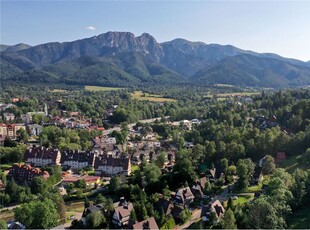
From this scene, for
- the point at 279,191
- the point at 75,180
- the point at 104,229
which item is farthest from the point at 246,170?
the point at 75,180

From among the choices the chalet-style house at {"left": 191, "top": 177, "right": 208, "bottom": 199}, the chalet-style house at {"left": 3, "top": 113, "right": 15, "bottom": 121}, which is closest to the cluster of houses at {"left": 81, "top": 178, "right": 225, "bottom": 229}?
the chalet-style house at {"left": 191, "top": 177, "right": 208, "bottom": 199}

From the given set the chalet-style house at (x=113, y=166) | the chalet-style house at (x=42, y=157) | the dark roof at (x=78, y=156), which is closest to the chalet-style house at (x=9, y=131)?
the chalet-style house at (x=42, y=157)

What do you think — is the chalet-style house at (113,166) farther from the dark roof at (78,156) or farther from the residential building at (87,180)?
the residential building at (87,180)

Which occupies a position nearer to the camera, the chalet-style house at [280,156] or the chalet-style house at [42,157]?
the chalet-style house at [280,156]

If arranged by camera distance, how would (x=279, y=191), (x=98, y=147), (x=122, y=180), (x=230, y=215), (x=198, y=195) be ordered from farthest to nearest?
(x=98, y=147) < (x=122, y=180) < (x=198, y=195) < (x=279, y=191) < (x=230, y=215)

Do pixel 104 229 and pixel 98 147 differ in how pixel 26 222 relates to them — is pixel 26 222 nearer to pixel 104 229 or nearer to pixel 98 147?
pixel 104 229

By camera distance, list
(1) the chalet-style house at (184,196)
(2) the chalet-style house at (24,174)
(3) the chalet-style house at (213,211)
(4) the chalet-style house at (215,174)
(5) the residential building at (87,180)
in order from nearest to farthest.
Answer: (3) the chalet-style house at (213,211) < (1) the chalet-style house at (184,196) < (4) the chalet-style house at (215,174) < (5) the residential building at (87,180) < (2) the chalet-style house at (24,174)
